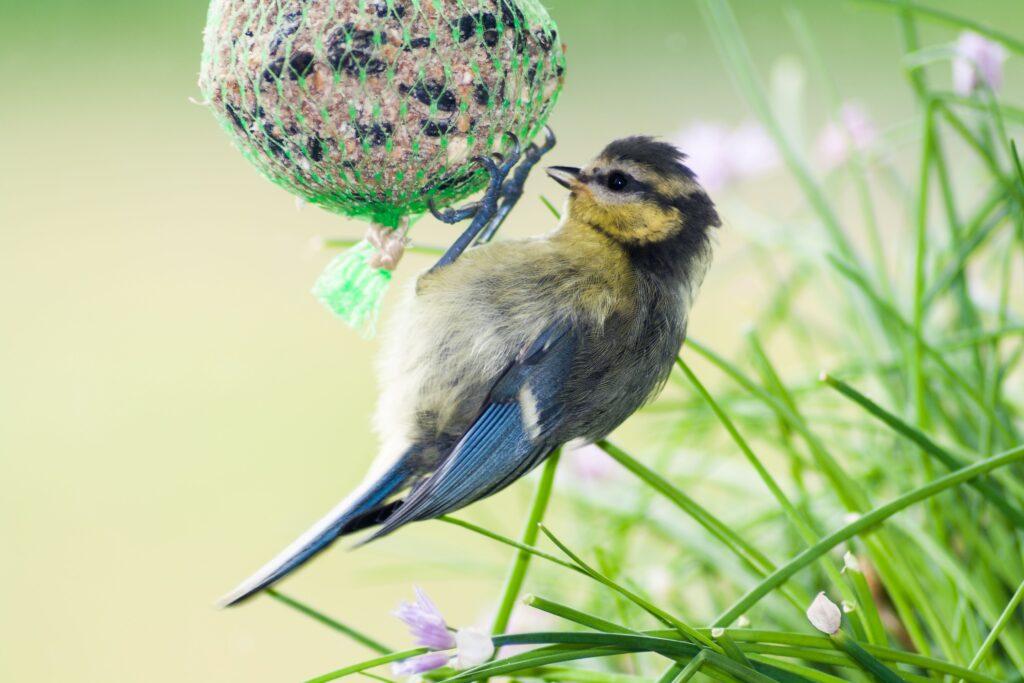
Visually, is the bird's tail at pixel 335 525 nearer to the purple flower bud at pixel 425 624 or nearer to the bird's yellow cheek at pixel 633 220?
the purple flower bud at pixel 425 624

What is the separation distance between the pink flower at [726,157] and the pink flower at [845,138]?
0.33ft

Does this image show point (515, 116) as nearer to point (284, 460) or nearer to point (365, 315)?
point (365, 315)

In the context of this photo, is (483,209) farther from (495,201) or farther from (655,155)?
(655,155)

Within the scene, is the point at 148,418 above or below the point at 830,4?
below

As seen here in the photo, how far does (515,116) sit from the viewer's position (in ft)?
4.24

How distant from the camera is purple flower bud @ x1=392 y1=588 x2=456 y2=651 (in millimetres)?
1021

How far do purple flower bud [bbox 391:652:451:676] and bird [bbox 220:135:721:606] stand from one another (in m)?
0.21

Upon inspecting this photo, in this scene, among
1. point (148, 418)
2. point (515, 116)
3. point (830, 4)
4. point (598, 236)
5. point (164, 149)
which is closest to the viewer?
point (515, 116)

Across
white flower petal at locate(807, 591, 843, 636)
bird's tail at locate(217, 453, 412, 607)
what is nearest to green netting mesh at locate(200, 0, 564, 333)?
bird's tail at locate(217, 453, 412, 607)

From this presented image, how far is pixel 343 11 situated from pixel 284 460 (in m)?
2.67

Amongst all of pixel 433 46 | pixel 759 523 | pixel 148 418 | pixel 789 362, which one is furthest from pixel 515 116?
pixel 148 418

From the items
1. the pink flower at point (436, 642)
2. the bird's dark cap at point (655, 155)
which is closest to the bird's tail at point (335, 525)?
the pink flower at point (436, 642)

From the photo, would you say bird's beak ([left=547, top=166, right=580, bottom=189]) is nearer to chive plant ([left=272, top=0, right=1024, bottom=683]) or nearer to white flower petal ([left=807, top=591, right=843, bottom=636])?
chive plant ([left=272, top=0, right=1024, bottom=683])

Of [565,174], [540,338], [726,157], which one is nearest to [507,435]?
[540,338]
